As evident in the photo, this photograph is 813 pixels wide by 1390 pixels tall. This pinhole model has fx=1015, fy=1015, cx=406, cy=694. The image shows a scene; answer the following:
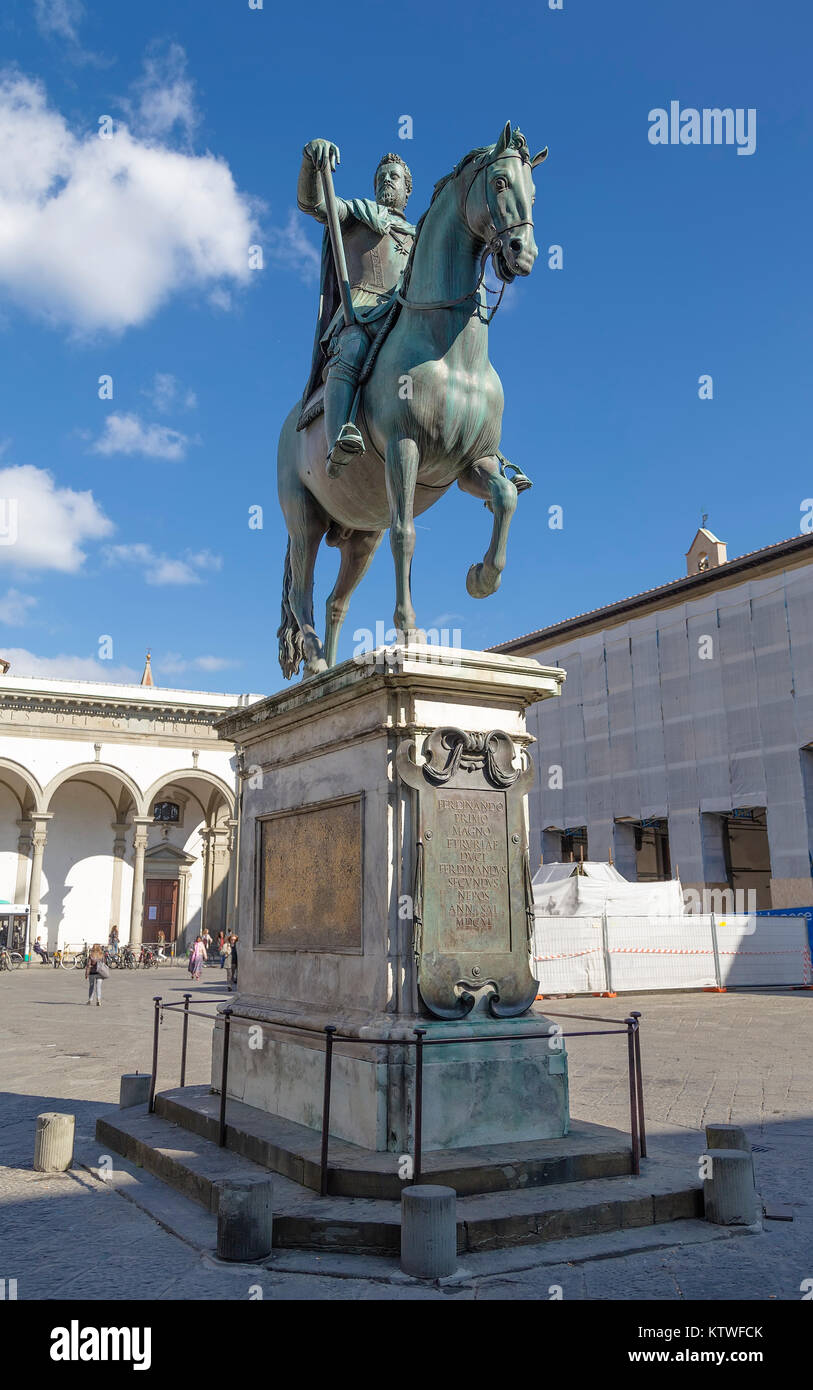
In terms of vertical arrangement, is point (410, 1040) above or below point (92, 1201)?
above

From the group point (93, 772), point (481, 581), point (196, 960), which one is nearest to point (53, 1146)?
point (481, 581)

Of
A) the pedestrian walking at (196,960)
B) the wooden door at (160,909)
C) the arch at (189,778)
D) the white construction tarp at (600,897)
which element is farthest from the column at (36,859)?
the white construction tarp at (600,897)

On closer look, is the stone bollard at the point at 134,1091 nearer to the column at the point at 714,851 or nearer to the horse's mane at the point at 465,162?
the horse's mane at the point at 465,162

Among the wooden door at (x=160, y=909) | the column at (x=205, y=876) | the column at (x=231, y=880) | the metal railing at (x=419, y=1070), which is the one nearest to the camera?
the metal railing at (x=419, y=1070)

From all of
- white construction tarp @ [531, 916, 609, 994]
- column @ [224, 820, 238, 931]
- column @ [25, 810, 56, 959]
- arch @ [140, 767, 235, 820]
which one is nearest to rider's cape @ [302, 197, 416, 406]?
white construction tarp @ [531, 916, 609, 994]

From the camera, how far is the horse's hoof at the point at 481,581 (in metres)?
6.16

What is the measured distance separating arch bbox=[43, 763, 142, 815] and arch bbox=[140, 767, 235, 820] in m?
0.35

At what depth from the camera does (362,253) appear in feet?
22.9

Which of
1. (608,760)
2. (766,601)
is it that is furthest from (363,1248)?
(608,760)

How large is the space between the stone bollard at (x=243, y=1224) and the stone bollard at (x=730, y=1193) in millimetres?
1994

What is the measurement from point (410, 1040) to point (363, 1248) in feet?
2.93

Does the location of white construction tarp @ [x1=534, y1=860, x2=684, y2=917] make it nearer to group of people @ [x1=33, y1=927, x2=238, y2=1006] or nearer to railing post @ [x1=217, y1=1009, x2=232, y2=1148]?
group of people @ [x1=33, y1=927, x2=238, y2=1006]
